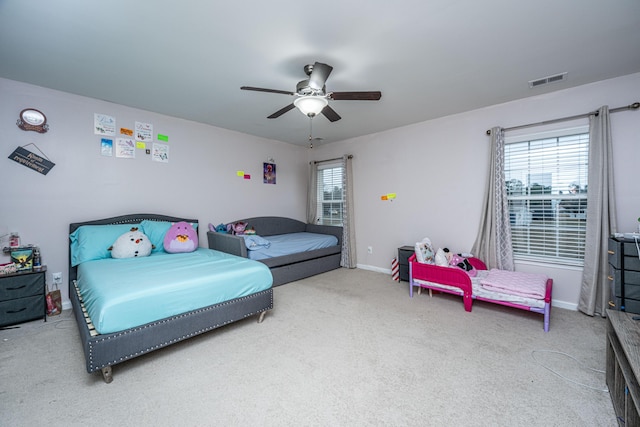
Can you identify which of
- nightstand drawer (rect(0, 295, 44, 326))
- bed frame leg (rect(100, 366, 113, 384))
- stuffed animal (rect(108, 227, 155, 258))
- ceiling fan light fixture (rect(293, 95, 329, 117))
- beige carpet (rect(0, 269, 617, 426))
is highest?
ceiling fan light fixture (rect(293, 95, 329, 117))

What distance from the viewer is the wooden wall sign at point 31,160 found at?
281 cm

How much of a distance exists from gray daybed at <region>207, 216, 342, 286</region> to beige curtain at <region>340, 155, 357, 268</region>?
11cm

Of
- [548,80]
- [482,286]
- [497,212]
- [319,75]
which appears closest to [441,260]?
[482,286]

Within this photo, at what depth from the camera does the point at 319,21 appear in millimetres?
1897

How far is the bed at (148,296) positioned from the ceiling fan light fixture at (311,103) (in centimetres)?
159

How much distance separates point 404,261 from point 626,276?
224 cm

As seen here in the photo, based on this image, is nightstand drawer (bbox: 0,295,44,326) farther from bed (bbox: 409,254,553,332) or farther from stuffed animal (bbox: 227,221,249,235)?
bed (bbox: 409,254,553,332)

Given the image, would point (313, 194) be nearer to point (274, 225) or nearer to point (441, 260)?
point (274, 225)

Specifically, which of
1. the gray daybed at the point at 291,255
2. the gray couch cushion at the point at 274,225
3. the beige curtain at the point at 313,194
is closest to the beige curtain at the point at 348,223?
the gray daybed at the point at 291,255

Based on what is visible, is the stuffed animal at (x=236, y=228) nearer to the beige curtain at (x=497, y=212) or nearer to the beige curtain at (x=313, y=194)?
the beige curtain at (x=313, y=194)

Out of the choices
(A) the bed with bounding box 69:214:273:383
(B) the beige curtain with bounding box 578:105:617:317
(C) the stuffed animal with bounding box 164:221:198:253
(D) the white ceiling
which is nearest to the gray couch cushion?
(C) the stuffed animal with bounding box 164:221:198:253

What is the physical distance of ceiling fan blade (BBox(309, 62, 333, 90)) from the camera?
6.82 ft

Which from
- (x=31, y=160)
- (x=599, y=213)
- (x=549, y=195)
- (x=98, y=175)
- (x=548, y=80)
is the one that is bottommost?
(x=599, y=213)

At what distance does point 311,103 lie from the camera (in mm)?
2340
